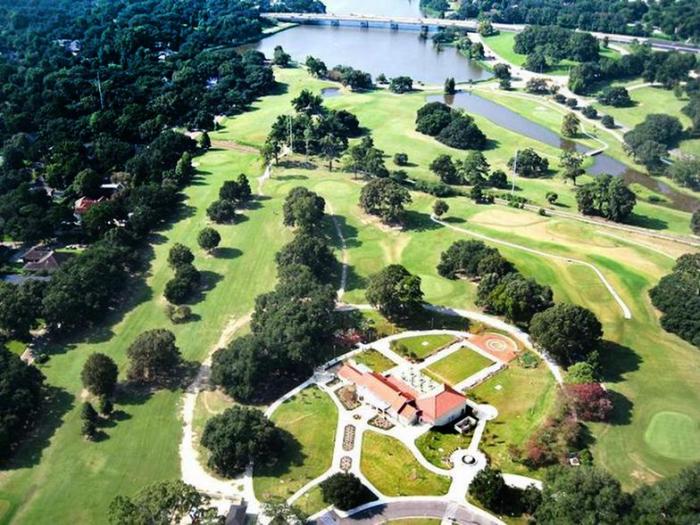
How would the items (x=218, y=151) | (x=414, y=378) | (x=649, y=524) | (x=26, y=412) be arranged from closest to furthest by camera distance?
(x=649, y=524) < (x=26, y=412) < (x=414, y=378) < (x=218, y=151)

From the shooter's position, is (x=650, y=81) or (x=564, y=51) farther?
(x=564, y=51)

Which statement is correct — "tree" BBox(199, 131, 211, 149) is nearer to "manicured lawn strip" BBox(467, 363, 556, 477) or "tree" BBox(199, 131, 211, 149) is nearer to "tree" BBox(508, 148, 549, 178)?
"tree" BBox(508, 148, 549, 178)

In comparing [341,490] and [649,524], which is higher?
[649,524]

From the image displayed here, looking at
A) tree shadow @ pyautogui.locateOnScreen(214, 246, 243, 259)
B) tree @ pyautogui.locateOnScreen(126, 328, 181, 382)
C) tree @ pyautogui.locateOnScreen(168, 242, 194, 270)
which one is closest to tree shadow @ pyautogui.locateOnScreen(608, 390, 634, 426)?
tree @ pyautogui.locateOnScreen(126, 328, 181, 382)

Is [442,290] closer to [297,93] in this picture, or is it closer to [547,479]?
[547,479]

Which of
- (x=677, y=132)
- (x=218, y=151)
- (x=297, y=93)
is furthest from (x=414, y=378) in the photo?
(x=297, y=93)

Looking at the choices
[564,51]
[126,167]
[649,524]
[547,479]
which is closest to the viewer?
[649,524]
